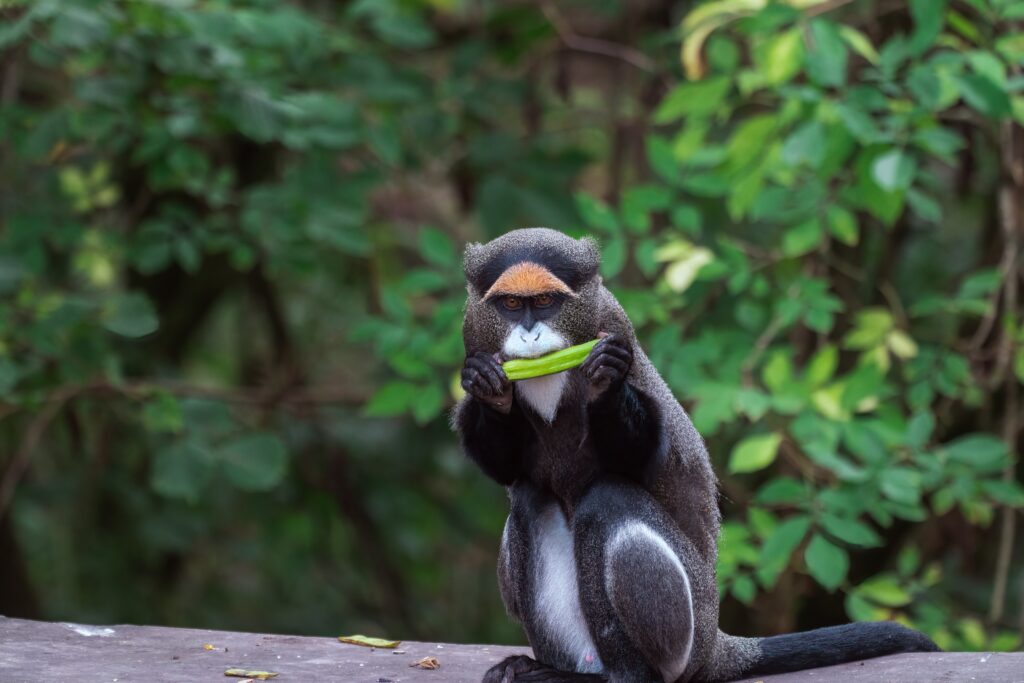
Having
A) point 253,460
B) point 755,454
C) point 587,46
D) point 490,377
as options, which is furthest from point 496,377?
point 587,46

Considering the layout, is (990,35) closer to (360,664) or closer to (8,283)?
(360,664)

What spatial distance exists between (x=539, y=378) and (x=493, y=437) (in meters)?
0.24

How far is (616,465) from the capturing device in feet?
12.3

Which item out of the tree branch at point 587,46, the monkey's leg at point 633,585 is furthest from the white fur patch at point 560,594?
the tree branch at point 587,46

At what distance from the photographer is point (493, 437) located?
12.6 feet

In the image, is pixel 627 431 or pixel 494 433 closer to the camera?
pixel 627 431

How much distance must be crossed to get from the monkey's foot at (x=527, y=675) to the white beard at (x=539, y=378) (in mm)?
731

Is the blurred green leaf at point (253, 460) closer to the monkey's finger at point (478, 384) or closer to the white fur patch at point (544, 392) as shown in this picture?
the white fur patch at point (544, 392)

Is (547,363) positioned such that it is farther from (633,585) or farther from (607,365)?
(633,585)

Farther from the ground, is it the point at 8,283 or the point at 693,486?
the point at 8,283

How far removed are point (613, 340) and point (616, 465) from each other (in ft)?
1.29

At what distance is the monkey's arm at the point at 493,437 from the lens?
3840 millimetres

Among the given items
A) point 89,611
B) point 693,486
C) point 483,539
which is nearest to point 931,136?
point 693,486

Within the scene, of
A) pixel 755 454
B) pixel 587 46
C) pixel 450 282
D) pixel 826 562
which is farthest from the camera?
pixel 587 46
